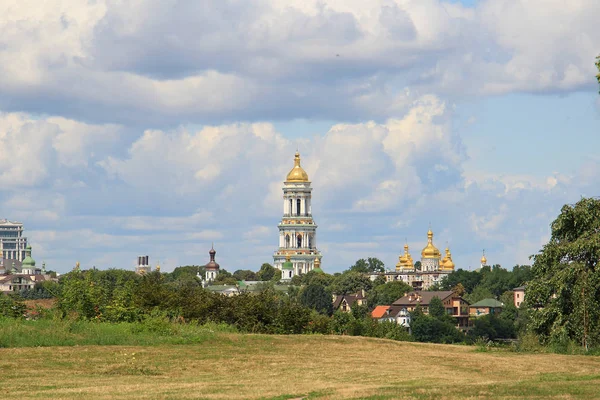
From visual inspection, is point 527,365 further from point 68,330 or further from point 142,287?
point 142,287

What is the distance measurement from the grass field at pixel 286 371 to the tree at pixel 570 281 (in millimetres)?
3450

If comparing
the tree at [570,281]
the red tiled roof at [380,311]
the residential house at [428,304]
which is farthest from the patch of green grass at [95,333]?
the red tiled roof at [380,311]

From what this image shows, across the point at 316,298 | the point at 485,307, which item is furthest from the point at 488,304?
the point at 316,298

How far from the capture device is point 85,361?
35.9 metres

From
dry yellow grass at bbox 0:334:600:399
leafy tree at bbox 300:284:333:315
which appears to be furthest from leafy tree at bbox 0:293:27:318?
leafy tree at bbox 300:284:333:315

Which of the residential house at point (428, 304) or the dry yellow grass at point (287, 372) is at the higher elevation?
the residential house at point (428, 304)

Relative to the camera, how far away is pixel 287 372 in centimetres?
3422

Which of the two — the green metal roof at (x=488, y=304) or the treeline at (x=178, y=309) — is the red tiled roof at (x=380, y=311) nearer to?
the green metal roof at (x=488, y=304)

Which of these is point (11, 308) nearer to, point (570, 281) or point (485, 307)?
point (570, 281)

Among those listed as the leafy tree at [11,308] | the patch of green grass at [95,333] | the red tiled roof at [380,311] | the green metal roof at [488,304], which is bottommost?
the patch of green grass at [95,333]

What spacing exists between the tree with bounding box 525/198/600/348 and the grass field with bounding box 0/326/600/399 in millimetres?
3450

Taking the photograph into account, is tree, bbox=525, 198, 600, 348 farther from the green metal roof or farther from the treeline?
the green metal roof

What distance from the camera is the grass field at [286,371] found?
2906 centimetres

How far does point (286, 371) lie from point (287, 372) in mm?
283
